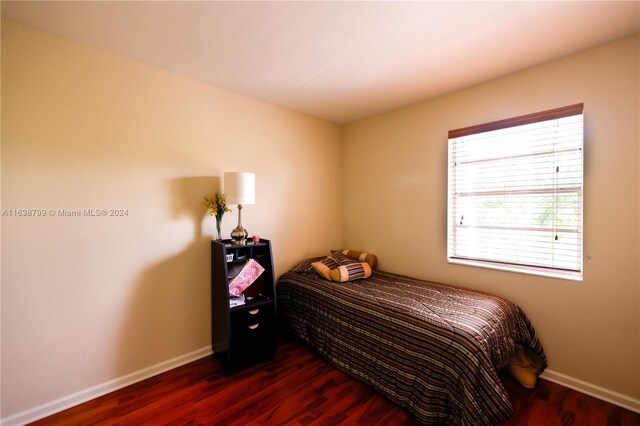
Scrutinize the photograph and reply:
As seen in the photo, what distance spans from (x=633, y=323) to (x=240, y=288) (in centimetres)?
281

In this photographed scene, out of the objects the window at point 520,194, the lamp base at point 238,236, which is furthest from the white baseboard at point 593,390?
the lamp base at point 238,236

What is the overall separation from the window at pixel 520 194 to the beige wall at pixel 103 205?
2.04m

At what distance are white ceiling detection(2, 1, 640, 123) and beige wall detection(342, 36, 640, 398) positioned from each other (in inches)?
7.2

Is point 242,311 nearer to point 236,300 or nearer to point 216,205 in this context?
point 236,300

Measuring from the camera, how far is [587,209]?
2.01 metres

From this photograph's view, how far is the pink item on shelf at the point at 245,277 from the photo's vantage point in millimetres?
2379

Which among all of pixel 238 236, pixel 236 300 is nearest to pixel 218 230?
pixel 238 236

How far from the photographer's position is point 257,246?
98.9 inches

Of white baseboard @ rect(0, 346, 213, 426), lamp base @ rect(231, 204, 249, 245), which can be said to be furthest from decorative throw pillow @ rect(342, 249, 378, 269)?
white baseboard @ rect(0, 346, 213, 426)

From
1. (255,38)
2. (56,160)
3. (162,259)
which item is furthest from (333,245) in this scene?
(56,160)

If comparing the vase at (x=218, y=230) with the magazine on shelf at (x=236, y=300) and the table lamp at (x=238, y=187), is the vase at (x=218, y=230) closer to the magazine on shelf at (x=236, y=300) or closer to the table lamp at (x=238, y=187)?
the table lamp at (x=238, y=187)

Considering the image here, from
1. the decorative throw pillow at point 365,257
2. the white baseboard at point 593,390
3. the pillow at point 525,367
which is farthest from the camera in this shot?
the decorative throw pillow at point 365,257

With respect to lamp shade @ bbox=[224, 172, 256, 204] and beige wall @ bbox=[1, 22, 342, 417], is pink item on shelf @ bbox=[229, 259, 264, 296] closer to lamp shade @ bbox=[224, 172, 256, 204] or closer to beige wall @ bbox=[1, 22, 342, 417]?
beige wall @ bbox=[1, 22, 342, 417]

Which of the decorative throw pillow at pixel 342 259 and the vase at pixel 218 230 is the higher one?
the vase at pixel 218 230
